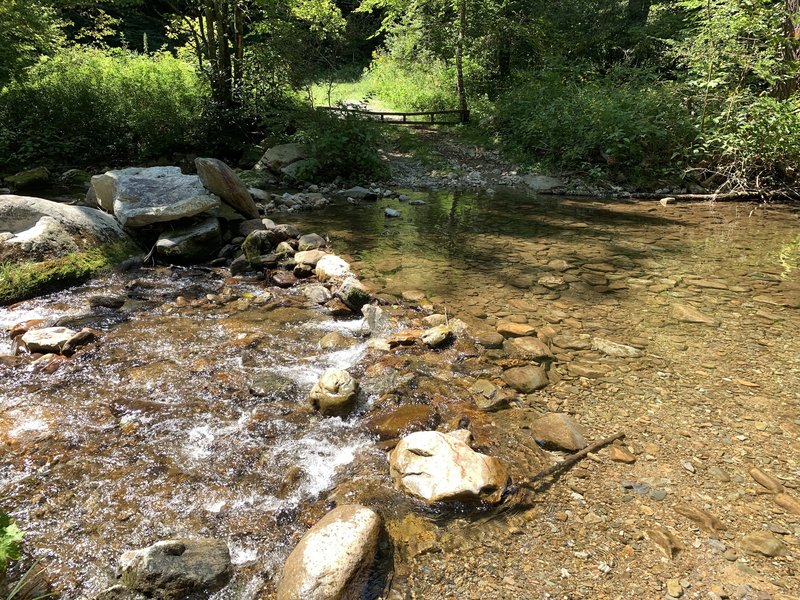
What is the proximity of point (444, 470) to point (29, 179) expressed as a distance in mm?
11827

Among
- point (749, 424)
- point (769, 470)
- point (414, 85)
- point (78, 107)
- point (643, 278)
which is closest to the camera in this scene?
point (769, 470)

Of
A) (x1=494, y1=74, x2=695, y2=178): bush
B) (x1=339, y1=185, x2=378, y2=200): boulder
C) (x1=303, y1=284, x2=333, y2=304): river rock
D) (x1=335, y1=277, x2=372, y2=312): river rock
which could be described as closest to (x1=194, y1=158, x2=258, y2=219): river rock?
(x1=303, y1=284, x2=333, y2=304): river rock

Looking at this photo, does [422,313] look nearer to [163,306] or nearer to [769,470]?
[163,306]

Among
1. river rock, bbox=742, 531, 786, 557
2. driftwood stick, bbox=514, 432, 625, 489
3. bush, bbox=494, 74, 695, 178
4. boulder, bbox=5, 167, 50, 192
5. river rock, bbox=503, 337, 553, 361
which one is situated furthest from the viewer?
bush, bbox=494, 74, 695, 178

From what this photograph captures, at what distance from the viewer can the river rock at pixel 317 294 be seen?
18.4ft

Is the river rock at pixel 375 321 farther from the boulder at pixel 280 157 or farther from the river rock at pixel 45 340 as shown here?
the boulder at pixel 280 157

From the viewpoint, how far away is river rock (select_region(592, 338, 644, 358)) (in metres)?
4.42

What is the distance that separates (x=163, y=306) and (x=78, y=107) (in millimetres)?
10182

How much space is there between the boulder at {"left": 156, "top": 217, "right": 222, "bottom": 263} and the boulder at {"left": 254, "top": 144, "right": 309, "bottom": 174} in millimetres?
5720

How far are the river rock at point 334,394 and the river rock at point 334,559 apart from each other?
1082 millimetres

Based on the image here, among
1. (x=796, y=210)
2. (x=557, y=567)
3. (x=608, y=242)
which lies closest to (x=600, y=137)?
(x=796, y=210)

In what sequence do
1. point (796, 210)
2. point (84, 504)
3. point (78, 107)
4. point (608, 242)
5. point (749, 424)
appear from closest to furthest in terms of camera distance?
point (84, 504) → point (749, 424) → point (608, 242) → point (796, 210) → point (78, 107)

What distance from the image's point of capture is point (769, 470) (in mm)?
2977

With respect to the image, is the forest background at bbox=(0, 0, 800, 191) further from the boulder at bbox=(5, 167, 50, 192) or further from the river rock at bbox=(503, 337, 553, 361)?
the river rock at bbox=(503, 337, 553, 361)
